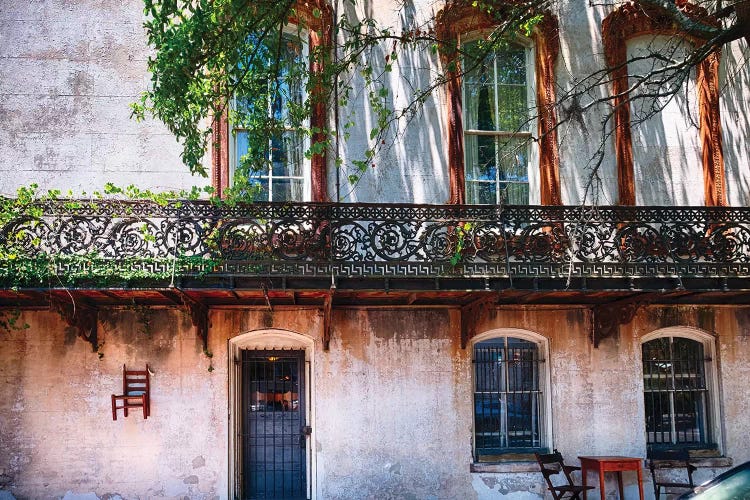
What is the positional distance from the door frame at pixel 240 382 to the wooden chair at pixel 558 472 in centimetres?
345

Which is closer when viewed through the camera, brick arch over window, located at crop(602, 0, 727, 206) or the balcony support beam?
the balcony support beam

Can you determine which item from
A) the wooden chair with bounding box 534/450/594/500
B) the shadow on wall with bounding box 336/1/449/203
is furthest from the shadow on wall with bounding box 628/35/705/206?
the wooden chair with bounding box 534/450/594/500

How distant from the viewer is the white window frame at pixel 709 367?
1163 centimetres

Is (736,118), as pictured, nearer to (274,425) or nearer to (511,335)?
(511,335)

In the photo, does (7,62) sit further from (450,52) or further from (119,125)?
(450,52)

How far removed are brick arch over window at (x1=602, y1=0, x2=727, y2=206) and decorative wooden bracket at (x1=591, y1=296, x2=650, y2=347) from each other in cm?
178

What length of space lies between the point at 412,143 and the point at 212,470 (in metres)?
5.94

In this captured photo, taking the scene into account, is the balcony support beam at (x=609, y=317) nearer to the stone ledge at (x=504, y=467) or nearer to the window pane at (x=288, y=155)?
the stone ledge at (x=504, y=467)

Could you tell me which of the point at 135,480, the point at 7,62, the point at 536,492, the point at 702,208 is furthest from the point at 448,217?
the point at 7,62

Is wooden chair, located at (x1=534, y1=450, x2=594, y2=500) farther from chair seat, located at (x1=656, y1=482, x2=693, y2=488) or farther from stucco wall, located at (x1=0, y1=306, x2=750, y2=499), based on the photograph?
chair seat, located at (x1=656, y1=482, x2=693, y2=488)

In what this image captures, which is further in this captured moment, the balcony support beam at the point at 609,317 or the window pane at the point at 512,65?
the window pane at the point at 512,65

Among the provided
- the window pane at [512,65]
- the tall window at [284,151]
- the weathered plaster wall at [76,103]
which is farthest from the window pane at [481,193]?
the weathered plaster wall at [76,103]

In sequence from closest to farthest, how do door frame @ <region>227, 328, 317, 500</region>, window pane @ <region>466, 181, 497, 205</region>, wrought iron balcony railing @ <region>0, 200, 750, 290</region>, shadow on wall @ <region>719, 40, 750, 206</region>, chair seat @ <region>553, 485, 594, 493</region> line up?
1. wrought iron balcony railing @ <region>0, 200, 750, 290</region>
2. chair seat @ <region>553, 485, 594, 493</region>
3. door frame @ <region>227, 328, 317, 500</region>
4. window pane @ <region>466, 181, 497, 205</region>
5. shadow on wall @ <region>719, 40, 750, 206</region>

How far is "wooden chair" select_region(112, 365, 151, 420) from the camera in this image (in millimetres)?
10469
